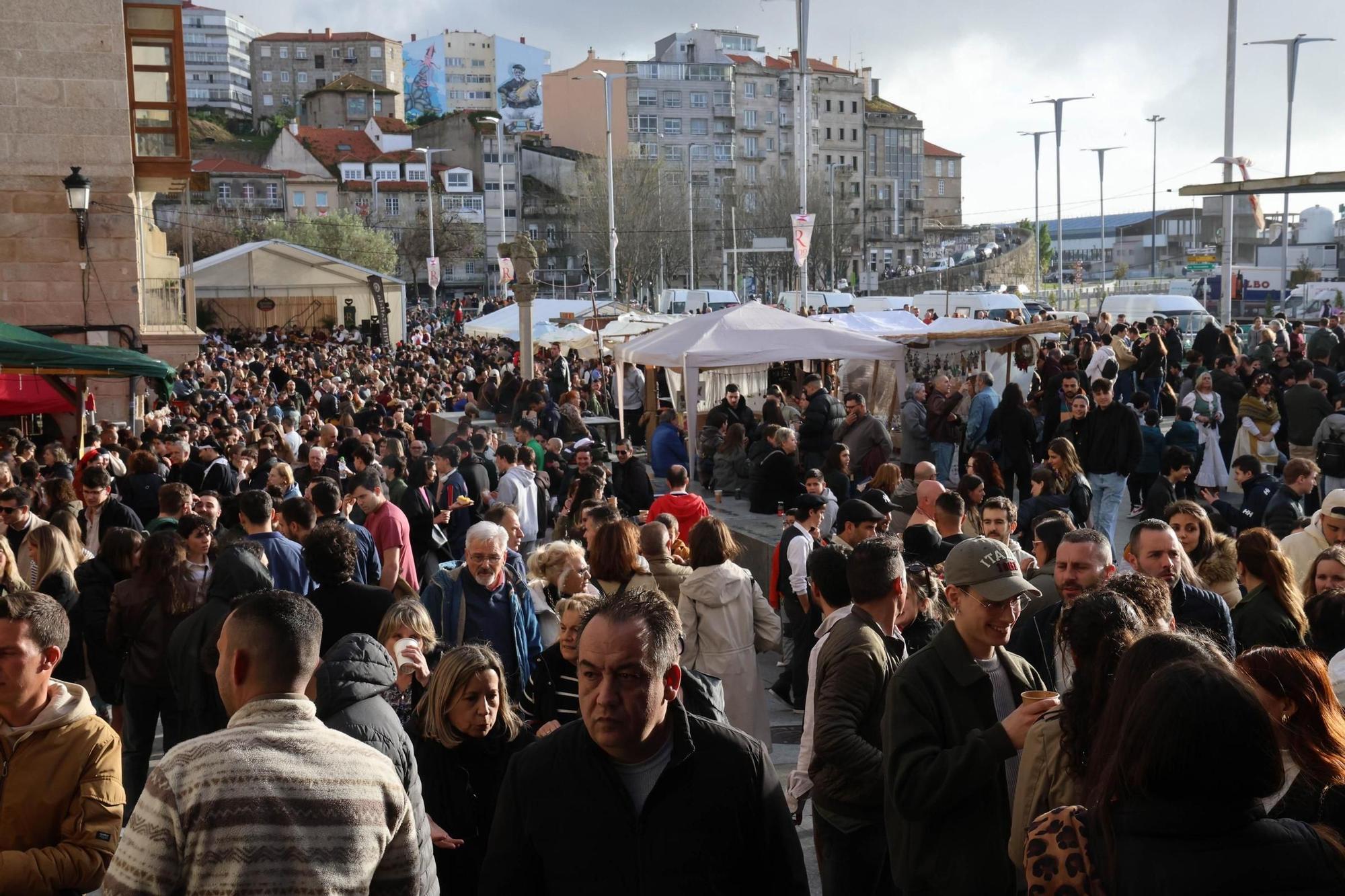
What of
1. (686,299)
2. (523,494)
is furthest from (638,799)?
(686,299)

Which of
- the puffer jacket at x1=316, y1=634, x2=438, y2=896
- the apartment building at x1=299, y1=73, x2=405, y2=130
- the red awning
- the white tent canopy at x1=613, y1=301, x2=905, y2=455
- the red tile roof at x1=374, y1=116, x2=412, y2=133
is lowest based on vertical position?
the puffer jacket at x1=316, y1=634, x2=438, y2=896

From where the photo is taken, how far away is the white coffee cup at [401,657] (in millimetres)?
5152

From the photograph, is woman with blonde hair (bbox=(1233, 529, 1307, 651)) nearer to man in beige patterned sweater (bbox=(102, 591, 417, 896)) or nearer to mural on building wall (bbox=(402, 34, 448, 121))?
man in beige patterned sweater (bbox=(102, 591, 417, 896))

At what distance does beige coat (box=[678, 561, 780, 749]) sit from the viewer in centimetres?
644

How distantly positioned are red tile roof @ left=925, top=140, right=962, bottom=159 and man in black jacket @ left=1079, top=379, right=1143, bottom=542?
135m

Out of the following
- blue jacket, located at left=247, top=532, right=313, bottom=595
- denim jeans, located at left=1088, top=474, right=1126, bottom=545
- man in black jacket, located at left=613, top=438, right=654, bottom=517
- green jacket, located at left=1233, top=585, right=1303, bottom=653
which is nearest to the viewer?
green jacket, located at left=1233, top=585, right=1303, bottom=653

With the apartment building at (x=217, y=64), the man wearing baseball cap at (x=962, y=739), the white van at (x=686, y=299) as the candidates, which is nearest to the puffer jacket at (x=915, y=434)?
the man wearing baseball cap at (x=962, y=739)

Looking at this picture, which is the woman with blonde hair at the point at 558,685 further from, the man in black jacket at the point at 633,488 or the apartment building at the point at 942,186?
the apartment building at the point at 942,186

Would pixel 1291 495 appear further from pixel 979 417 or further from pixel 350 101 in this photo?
pixel 350 101

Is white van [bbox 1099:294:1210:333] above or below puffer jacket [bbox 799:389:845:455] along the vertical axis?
above

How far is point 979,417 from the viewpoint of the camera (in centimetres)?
1559

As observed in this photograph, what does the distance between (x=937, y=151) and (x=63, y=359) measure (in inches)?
5513

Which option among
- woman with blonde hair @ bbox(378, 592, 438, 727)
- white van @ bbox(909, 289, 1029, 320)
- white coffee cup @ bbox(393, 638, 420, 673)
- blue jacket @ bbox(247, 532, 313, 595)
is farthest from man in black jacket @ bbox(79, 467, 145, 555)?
white van @ bbox(909, 289, 1029, 320)

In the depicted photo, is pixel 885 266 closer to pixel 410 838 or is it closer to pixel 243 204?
pixel 243 204
